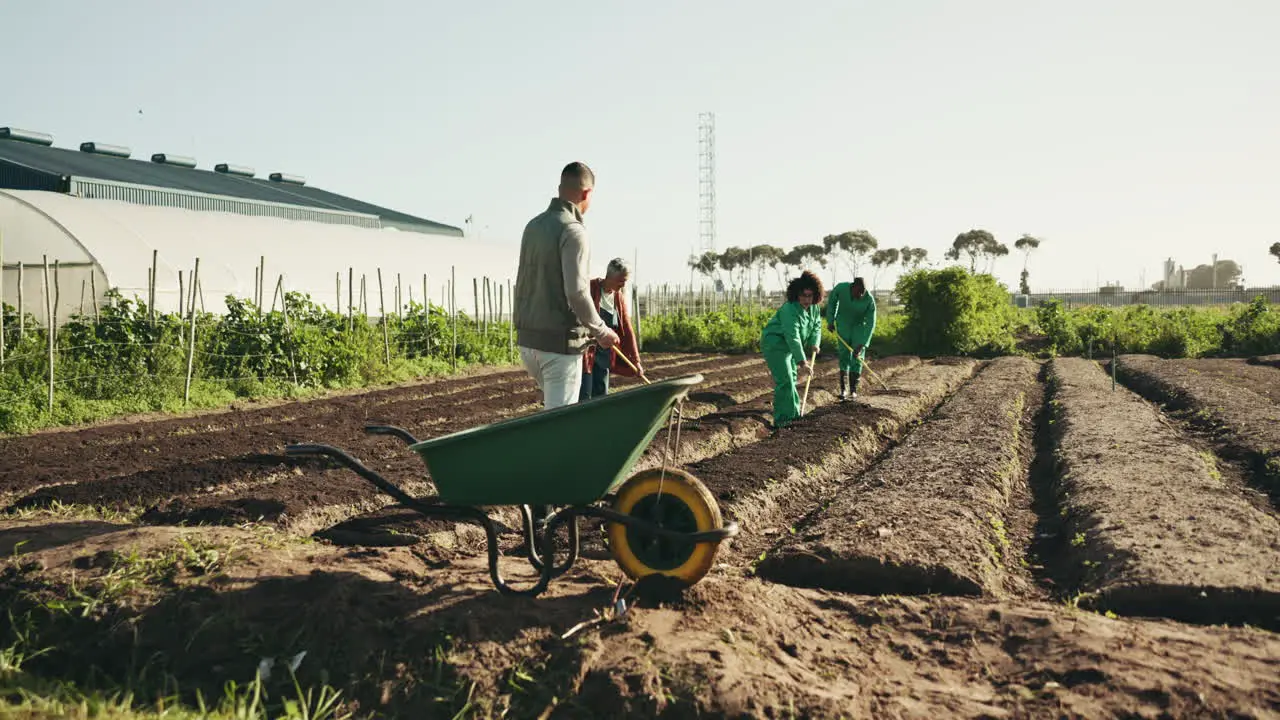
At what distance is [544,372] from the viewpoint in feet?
15.3

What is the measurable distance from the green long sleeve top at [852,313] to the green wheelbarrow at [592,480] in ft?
27.9

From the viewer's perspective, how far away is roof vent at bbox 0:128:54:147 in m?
27.3

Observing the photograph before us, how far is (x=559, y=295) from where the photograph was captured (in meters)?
4.58

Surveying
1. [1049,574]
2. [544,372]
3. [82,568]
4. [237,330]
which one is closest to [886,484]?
[1049,574]

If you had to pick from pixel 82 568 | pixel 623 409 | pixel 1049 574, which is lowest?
pixel 1049 574

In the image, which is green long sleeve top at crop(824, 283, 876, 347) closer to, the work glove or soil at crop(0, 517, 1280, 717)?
the work glove

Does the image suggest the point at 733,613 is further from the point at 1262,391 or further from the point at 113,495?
the point at 1262,391

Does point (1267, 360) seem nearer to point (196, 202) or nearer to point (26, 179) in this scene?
point (196, 202)

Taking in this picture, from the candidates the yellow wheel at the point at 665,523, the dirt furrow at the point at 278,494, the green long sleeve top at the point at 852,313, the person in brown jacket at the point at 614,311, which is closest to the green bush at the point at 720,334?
the green long sleeve top at the point at 852,313

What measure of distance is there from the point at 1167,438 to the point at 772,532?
4567 millimetres

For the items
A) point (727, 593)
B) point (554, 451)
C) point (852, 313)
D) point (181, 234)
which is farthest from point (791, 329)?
point (181, 234)

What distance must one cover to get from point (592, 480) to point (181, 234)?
678 inches

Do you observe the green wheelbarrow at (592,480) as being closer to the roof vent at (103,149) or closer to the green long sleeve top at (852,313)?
the green long sleeve top at (852,313)

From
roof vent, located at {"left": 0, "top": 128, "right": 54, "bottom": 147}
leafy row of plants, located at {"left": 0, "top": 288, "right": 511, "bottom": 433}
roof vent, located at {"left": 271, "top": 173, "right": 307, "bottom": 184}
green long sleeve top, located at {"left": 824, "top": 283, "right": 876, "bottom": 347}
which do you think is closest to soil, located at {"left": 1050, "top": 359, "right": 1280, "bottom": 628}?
green long sleeve top, located at {"left": 824, "top": 283, "right": 876, "bottom": 347}
